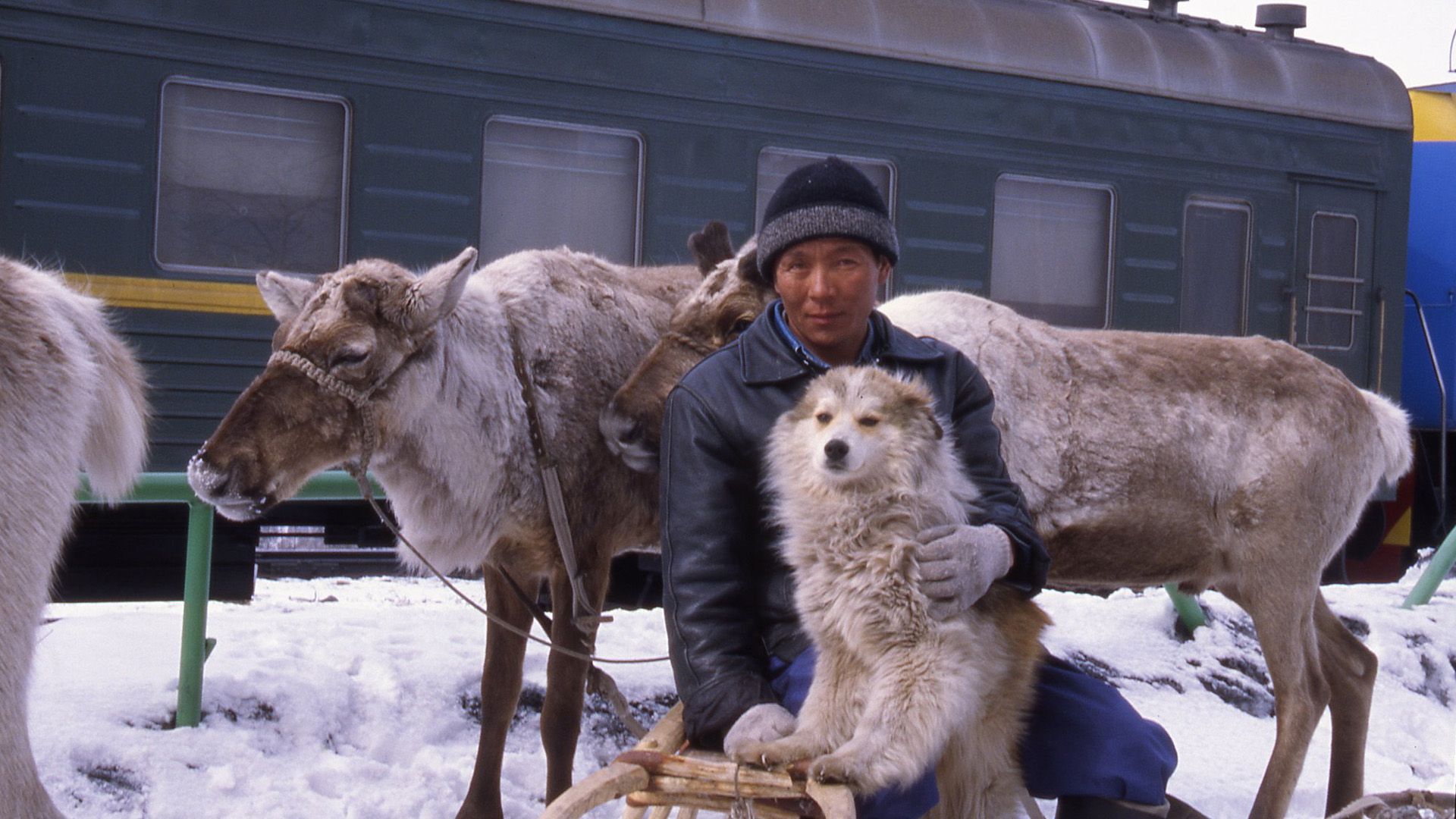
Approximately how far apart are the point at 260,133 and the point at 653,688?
129 inches

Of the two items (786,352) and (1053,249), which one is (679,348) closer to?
(786,352)

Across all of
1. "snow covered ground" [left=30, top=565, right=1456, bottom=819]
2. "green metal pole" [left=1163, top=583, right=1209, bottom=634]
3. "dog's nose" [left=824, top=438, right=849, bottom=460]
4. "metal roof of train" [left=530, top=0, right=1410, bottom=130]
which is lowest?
"snow covered ground" [left=30, top=565, right=1456, bottom=819]

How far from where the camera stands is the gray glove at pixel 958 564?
9.23 ft

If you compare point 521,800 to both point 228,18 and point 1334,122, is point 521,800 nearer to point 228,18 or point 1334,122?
point 228,18

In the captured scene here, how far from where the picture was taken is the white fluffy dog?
9.20ft

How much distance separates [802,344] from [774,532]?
435 mm

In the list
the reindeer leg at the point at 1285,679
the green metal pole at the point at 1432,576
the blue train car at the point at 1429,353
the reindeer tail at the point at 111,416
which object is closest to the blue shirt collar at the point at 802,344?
the reindeer tail at the point at 111,416

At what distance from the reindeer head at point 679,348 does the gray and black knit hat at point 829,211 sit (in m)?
0.71

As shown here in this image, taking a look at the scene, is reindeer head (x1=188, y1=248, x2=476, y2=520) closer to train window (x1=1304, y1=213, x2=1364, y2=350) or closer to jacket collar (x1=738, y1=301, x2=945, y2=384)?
jacket collar (x1=738, y1=301, x2=945, y2=384)

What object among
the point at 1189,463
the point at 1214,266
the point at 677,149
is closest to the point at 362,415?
the point at 1189,463

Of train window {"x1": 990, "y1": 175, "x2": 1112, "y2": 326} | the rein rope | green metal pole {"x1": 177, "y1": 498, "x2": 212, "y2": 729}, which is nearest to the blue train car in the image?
train window {"x1": 990, "y1": 175, "x2": 1112, "y2": 326}

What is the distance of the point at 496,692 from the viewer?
454 centimetres

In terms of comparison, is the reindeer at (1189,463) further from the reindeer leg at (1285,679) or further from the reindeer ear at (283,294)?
the reindeer ear at (283,294)

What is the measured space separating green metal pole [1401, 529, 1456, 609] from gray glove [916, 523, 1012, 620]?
5.98m
